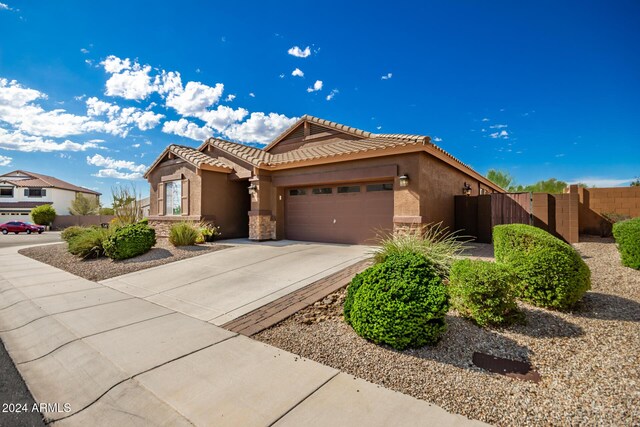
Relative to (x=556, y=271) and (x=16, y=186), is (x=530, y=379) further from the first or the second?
(x=16, y=186)

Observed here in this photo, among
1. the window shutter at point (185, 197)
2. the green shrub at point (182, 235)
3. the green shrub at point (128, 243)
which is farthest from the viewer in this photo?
the window shutter at point (185, 197)

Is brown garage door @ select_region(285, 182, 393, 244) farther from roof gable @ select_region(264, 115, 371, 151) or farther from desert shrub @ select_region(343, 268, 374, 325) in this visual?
desert shrub @ select_region(343, 268, 374, 325)

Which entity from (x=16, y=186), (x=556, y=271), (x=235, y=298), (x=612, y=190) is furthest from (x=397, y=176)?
(x=16, y=186)

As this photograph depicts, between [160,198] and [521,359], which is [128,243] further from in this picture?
[521,359]

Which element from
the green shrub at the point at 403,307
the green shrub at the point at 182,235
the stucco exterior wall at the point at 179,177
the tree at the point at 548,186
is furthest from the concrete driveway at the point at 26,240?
the tree at the point at 548,186

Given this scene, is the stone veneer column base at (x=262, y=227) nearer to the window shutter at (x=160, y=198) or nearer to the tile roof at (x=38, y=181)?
the window shutter at (x=160, y=198)

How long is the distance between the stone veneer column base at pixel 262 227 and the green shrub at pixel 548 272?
30.3 feet

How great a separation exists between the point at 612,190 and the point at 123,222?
20014 mm

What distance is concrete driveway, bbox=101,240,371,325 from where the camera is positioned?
16.9 feet

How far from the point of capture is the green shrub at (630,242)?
573 centimetres

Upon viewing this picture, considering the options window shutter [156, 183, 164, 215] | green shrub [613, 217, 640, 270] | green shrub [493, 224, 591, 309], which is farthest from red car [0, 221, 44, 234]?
green shrub [613, 217, 640, 270]

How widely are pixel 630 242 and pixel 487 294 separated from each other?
4794 mm

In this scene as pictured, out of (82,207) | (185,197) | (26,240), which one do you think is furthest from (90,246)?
(82,207)

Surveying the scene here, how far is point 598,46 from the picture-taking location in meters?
8.70
